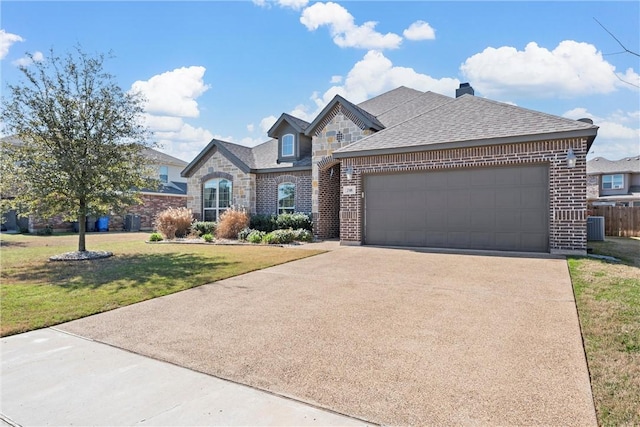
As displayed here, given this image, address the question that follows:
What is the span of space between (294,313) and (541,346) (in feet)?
9.95

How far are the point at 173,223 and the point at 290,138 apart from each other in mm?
6949

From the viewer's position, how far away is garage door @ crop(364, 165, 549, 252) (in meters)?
10.3

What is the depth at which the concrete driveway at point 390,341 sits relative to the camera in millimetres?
2812

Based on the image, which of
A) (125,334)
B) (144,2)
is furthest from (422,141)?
(125,334)

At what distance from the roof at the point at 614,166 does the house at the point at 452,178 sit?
27247 millimetres

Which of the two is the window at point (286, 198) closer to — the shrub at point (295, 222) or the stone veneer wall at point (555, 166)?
the shrub at point (295, 222)

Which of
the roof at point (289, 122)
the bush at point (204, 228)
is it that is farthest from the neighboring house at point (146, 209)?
the roof at point (289, 122)

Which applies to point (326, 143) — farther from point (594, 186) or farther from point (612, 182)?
point (612, 182)

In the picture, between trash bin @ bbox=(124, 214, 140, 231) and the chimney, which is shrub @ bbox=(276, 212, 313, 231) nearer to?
the chimney

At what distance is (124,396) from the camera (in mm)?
3002

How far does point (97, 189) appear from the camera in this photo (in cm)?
1091

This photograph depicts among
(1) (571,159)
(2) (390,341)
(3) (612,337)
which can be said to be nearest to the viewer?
Answer: (3) (612,337)

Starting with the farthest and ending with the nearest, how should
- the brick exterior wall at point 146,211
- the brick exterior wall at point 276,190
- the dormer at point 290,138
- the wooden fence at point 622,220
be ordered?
the brick exterior wall at point 146,211 → the wooden fence at point 622,220 → the dormer at point 290,138 → the brick exterior wall at point 276,190

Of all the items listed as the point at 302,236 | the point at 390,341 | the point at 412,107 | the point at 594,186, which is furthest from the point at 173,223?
the point at 594,186
